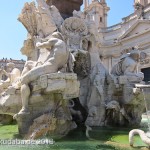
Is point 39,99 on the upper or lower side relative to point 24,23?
lower

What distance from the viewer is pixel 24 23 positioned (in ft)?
32.3

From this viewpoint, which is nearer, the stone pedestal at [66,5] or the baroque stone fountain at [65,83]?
the baroque stone fountain at [65,83]

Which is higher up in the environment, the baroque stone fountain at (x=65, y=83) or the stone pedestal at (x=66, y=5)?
the stone pedestal at (x=66, y=5)

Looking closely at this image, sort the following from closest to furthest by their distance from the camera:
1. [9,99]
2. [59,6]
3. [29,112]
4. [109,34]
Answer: [29,112], [9,99], [59,6], [109,34]

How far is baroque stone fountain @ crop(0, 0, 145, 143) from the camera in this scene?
6.84 metres

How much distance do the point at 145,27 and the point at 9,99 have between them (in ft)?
105

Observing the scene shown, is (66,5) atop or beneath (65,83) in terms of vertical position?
atop

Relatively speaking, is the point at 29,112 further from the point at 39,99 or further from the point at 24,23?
the point at 24,23

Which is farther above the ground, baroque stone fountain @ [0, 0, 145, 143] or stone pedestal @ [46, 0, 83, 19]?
stone pedestal @ [46, 0, 83, 19]

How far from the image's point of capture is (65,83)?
6781 millimetres

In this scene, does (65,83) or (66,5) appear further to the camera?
(66,5)

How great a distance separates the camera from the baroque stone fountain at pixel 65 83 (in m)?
6.84

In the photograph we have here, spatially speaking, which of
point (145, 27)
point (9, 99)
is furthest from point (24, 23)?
point (145, 27)

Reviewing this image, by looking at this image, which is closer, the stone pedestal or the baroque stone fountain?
the baroque stone fountain
